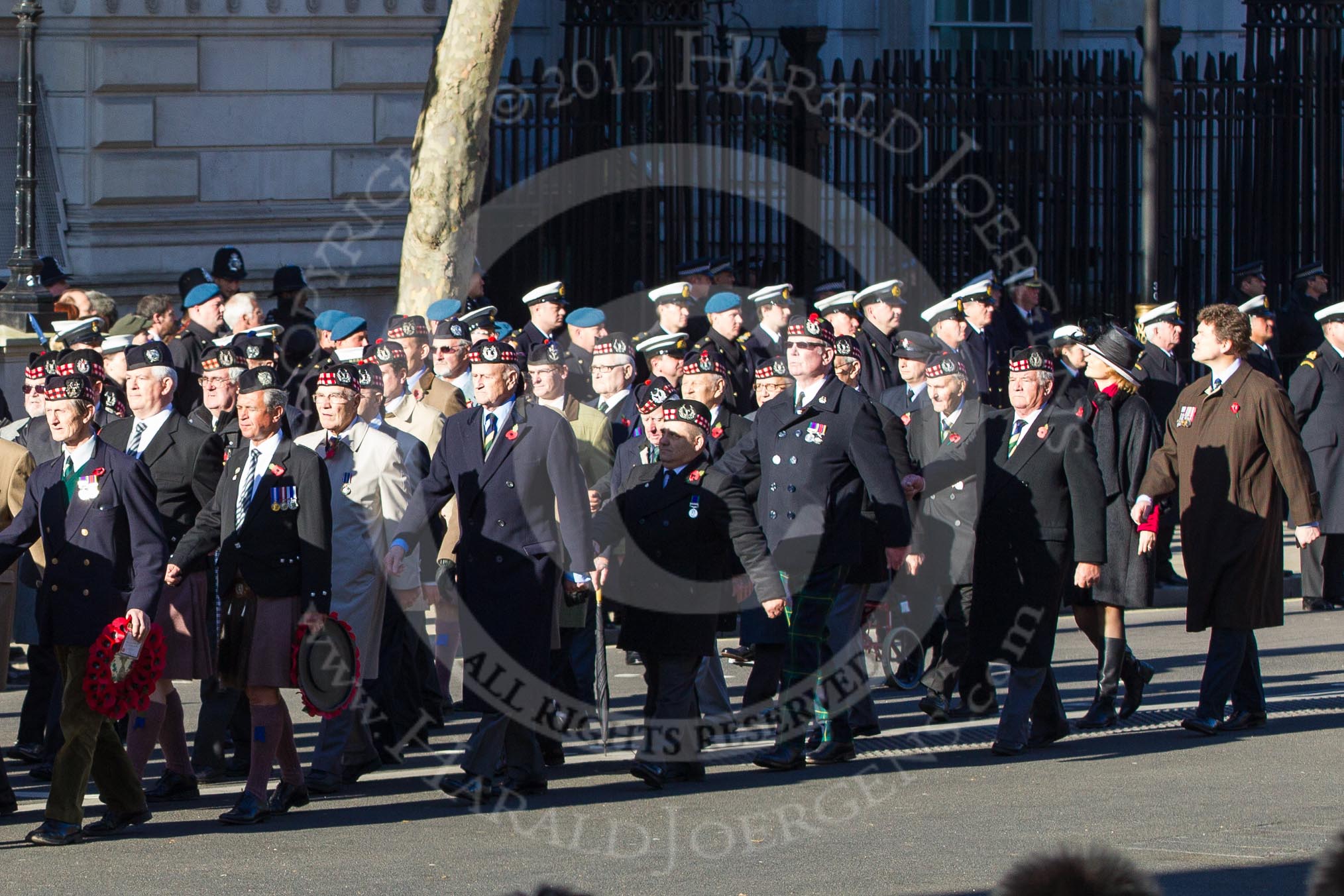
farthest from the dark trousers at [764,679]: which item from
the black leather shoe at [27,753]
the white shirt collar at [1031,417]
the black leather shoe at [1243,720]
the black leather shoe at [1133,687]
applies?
the black leather shoe at [27,753]

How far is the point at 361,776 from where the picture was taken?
353 inches

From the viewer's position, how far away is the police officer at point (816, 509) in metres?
9.15

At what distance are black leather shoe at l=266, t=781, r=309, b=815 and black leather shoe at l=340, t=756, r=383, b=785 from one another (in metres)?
0.48

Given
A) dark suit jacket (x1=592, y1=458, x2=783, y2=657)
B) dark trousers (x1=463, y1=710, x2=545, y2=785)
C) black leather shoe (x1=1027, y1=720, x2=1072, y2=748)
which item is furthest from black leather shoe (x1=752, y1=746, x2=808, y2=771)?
black leather shoe (x1=1027, y1=720, x2=1072, y2=748)

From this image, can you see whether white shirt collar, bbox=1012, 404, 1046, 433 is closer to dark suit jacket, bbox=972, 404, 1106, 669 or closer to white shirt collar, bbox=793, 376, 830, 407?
dark suit jacket, bbox=972, 404, 1106, 669

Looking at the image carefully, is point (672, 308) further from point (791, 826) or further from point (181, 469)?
point (791, 826)

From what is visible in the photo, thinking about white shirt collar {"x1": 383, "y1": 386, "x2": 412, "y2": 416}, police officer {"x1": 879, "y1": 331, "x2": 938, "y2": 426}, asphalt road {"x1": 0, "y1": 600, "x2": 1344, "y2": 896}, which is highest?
police officer {"x1": 879, "y1": 331, "x2": 938, "y2": 426}

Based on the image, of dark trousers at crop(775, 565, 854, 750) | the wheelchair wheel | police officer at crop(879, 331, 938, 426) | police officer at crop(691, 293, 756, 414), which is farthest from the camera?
police officer at crop(691, 293, 756, 414)

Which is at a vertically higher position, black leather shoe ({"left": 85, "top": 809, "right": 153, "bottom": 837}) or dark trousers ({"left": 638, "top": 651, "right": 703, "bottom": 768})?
dark trousers ({"left": 638, "top": 651, "right": 703, "bottom": 768})

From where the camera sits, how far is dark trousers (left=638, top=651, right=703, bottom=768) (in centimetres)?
874

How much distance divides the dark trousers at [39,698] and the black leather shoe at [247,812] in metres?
1.43

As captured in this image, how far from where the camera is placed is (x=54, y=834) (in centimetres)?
757

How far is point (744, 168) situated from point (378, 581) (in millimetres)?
10060

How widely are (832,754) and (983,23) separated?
61.5 feet
